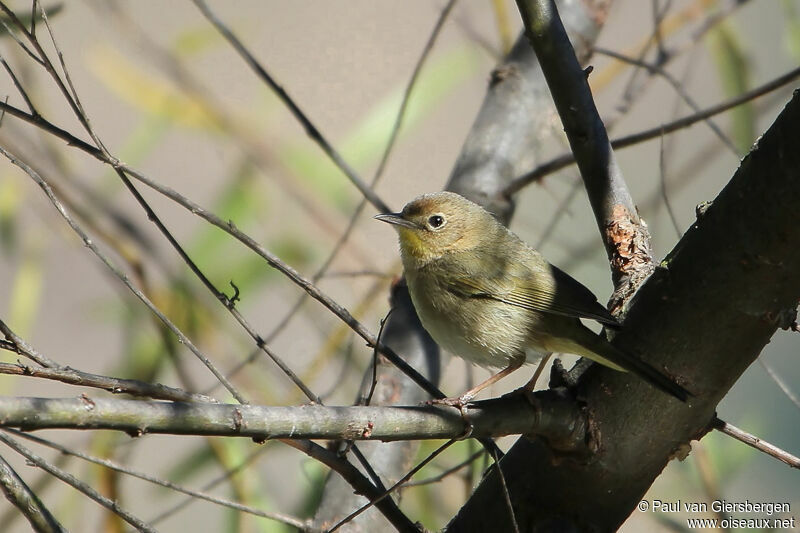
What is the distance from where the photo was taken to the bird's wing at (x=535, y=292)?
2678 mm

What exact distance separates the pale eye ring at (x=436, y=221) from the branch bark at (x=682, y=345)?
4.38ft

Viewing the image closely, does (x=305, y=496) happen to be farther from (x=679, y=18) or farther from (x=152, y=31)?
(x=152, y=31)

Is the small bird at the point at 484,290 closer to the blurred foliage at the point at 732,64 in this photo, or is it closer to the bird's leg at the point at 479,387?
the bird's leg at the point at 479,387

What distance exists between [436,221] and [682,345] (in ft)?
5.07

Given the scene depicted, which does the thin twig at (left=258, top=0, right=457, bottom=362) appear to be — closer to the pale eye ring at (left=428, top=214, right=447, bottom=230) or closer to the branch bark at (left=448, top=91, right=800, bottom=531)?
the pale eye ring at (left=428, top=214, right=447, bottom=230)

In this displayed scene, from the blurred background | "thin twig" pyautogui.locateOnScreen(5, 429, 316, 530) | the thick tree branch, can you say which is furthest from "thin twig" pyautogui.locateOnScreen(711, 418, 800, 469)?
"thin twig" pyautogui.locateOnScreen(5, 429, 316, 530)

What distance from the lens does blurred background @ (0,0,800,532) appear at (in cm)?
333

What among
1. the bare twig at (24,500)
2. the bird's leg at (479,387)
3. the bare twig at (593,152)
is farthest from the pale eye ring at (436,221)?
the bare twig at (24,500)

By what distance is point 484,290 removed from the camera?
3074 mm

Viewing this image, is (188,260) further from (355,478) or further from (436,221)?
(436,221)

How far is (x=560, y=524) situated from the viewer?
6.93ft

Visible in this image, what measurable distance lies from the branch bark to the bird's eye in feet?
4.39

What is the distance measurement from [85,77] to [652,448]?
4.71 meters

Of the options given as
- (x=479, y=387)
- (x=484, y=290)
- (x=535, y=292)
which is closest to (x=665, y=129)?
(x=535, y=292)
